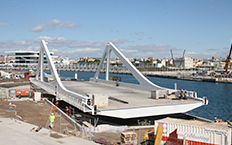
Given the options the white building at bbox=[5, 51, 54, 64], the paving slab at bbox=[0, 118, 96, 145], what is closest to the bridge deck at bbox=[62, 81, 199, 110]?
the paving slab at bbox=[0, 118, 96, 145]

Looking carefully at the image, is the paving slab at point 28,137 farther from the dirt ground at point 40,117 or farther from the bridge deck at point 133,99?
the bridge deck at point 133,99

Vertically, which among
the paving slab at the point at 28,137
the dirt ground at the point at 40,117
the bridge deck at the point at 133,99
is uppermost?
the bridge deck at the point at 133,99

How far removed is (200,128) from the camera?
46.4 ft

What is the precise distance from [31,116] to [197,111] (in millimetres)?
28782

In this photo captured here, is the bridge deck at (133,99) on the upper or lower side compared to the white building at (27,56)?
lower

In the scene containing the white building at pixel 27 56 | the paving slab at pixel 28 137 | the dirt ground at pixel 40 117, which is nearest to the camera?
the paving slab at pixel 28 137

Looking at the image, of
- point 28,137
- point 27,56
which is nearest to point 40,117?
point 28,137

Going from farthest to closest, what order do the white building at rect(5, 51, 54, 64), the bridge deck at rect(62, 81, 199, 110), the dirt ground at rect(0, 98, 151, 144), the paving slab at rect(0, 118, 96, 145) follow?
the white building at rect(5, 51, 54, 64) → the bridge deck at rect(62, 81, 199, 110) → the dirt ground at rect(0, 98, 151, 144) → the paving slab at rect(0, 118, 96, 145)

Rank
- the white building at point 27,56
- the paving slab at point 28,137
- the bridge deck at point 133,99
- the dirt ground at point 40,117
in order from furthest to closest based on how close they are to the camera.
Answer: the white building at point 27,56
the bridge deck at point 133,99
the dirt ground at point 40,117
the paving slab at point 28,137

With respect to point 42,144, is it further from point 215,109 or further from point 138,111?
point 215,109

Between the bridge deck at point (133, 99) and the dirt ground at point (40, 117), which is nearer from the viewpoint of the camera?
the dirt ground at point (40, 117)

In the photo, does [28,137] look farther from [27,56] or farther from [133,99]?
[27,56]

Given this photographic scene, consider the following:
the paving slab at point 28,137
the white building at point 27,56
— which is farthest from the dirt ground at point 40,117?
the white building at point 27,56

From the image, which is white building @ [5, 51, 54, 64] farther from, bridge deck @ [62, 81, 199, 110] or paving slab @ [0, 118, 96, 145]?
paving slab @ [0, 118, 96, 145]
